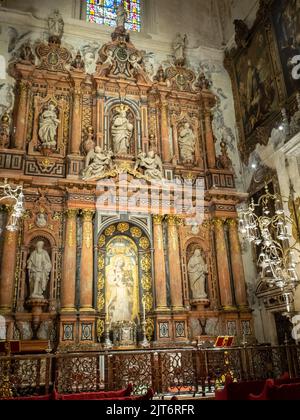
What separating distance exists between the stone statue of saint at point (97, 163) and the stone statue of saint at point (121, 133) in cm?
67

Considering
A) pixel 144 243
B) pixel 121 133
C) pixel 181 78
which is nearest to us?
pixel 144 243

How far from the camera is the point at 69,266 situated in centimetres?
1259

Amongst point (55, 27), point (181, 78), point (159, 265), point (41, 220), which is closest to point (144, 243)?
point (159, 265)

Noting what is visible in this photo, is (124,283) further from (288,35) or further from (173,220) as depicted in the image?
(288,35)

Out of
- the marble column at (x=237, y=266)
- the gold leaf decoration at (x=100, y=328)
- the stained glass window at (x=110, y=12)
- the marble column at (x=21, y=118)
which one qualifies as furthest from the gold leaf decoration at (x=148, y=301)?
the stained glass window at (x=110, y=12)

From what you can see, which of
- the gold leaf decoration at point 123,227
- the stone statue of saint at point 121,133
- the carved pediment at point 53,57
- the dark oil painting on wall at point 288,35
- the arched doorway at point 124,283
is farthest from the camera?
the carved pediment at point 53,57

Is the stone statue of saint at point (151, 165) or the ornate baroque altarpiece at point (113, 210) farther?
the stone statue of saint at point (151, 165)

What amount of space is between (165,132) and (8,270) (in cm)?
773

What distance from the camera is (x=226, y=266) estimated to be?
14016mm

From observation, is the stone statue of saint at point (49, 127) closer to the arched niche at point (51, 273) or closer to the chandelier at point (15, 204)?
the chandelier at point (15, 204)

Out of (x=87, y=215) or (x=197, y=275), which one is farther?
(x=197, y=275)

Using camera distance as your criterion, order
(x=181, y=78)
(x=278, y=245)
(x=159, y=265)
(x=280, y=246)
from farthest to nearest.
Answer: (x=181, y=78)
(x=159, y=265)
(x=278, y=245)
(x=280, y=246)

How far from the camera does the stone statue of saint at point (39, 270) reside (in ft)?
39.9
